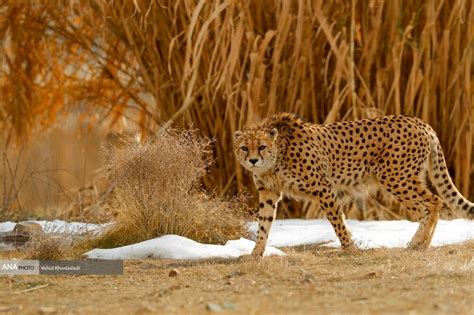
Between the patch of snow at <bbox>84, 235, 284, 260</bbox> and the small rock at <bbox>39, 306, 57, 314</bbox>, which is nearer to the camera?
the small rock at <bbox>39, 306, 57, 314</bbox>

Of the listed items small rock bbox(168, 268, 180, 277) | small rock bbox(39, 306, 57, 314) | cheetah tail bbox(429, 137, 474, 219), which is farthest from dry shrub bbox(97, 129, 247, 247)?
small rock bbox(39, 306, 57, 314)

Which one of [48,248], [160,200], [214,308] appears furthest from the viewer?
[160,200]

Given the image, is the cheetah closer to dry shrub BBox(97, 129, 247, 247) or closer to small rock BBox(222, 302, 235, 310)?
dry shrub BBox(97, 129, 247, 247)

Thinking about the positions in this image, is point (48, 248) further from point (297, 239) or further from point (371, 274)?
point (371, 274)

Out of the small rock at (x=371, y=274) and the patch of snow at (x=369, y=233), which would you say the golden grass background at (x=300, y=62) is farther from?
the small rock at (x=371, y=274)

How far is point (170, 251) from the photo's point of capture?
19.3 feet

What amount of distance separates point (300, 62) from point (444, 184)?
6.32 feet

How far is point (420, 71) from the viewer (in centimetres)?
789

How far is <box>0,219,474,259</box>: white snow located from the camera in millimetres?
5887

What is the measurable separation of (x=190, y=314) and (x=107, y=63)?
5951mm

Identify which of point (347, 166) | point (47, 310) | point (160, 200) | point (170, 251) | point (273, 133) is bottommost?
point (47, 310)

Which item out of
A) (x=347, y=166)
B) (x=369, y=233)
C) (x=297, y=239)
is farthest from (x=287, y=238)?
(x=347, y=166)

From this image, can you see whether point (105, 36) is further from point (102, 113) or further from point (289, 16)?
point (289, 16)

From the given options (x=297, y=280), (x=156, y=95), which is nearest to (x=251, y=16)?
(x=156, y=95)
